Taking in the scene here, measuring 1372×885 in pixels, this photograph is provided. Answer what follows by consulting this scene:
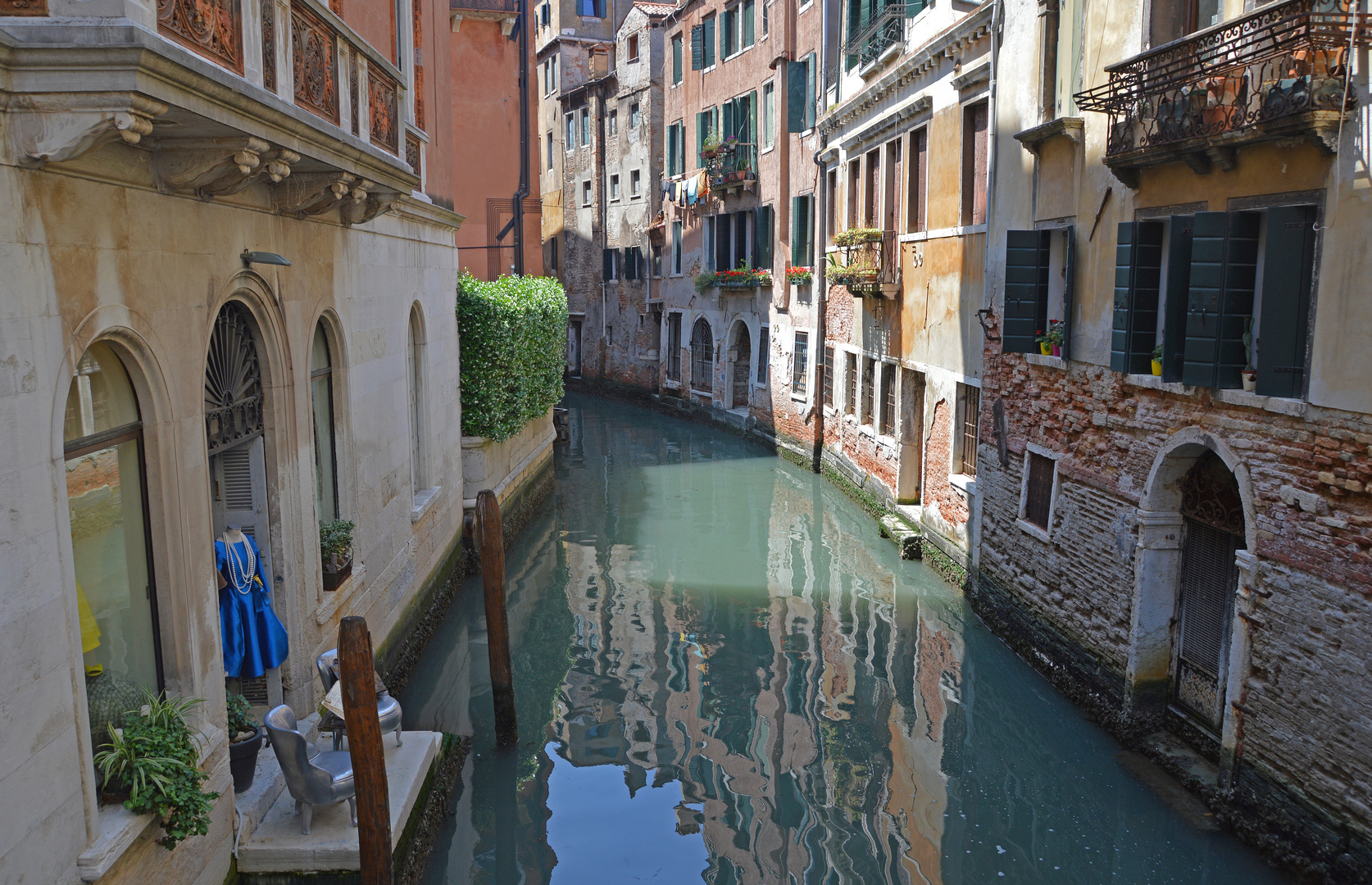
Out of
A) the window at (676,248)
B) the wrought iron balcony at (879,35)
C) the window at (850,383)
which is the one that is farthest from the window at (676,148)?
the window at (850,383)

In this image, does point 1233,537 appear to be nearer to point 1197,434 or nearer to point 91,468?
point 1197,434

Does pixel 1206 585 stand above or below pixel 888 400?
below

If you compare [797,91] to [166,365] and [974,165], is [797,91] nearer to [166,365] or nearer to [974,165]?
[974,165]

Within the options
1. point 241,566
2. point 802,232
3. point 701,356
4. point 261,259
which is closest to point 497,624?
point 241,566

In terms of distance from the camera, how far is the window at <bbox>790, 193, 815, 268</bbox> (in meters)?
19.6

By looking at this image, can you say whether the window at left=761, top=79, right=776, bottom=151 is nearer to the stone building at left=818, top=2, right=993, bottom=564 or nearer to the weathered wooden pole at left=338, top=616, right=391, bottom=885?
the stone building at left=818, top=2, right=993, bottom=564

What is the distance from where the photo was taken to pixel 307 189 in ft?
19.7

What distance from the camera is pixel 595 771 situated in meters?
7.47

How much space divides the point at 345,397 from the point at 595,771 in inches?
124

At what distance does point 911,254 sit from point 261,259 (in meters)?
9.72

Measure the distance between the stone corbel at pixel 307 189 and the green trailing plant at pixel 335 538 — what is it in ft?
6.92

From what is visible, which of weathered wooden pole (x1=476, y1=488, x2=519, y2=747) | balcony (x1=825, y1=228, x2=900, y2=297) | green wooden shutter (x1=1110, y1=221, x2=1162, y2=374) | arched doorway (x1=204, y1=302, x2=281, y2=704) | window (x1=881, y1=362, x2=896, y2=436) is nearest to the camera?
arched doorway (x1=204, y1=302, x2=281, y2=704)

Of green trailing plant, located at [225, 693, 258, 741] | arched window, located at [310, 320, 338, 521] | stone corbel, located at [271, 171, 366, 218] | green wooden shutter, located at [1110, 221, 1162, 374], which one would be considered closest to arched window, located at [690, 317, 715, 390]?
green wooden shutter, located at [1110, 221, 1162, 374]

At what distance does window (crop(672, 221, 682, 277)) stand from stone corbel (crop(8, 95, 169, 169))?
2378cm
